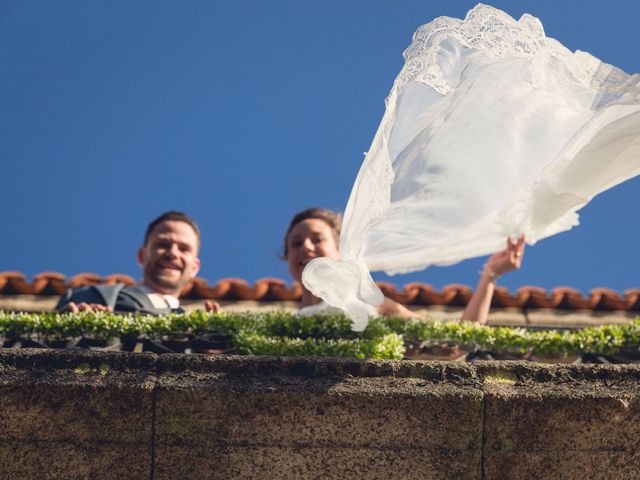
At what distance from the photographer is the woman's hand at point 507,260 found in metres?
3.46

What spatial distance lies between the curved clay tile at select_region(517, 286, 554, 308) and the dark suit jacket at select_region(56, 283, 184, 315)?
3121 mm

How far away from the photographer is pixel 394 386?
220 cm

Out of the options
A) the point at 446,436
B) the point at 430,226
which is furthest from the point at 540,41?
the point at 446,436

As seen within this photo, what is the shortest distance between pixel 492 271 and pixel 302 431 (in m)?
2.18

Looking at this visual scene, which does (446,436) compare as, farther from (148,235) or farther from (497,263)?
(148,235)

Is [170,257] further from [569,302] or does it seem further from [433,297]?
[569,302]

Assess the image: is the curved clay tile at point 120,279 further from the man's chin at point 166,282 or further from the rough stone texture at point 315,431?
the rough stone texture at point 315,431

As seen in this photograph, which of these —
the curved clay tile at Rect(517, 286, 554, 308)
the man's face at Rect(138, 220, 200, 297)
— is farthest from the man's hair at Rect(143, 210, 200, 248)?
the curved clay tile at Rect(517, 286, 554, 308)

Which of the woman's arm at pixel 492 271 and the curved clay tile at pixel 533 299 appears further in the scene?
the curved clay tile at pixel 533 299

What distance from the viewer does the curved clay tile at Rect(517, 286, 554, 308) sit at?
20.2 ft

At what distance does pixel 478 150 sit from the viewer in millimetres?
3127

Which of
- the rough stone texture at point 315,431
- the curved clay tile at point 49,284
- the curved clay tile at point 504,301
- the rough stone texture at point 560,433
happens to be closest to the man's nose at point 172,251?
the curved clay tile at point 49,284

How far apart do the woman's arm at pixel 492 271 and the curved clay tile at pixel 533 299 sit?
1.87 m

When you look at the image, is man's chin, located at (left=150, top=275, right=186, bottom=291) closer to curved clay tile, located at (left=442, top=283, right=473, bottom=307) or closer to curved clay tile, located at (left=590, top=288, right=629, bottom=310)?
curved clay tile, located at (left=442, top=283, right=473, bottom=307)
